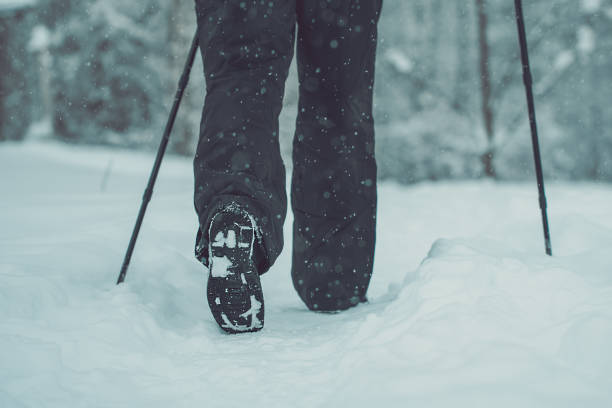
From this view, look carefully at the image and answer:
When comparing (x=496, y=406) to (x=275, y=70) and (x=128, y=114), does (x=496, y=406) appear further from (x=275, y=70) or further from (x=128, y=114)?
(x=128, y=114)

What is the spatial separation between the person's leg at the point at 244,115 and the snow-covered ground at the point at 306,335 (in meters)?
0.21

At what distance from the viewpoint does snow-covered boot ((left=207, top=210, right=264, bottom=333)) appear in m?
0.88

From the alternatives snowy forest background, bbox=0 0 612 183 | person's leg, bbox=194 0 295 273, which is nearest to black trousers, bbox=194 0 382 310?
person's leg, bbox=194 0 295 273

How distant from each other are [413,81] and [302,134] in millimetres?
6486

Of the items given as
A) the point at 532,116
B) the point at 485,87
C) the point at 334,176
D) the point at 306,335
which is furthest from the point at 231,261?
the point at 485,87

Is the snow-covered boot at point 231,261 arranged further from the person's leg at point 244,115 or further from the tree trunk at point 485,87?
the tree trunk at point 485,87

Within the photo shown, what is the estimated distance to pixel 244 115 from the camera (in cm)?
98

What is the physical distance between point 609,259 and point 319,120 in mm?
735

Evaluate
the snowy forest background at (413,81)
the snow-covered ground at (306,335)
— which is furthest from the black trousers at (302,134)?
the snowy forest background at (413,81)

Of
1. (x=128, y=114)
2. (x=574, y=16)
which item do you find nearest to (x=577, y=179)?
(x=574, y=16)

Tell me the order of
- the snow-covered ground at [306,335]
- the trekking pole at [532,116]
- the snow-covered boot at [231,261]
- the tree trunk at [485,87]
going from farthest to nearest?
the tree trunk at [485,87]
the trekking pole at [532,116]
the snow-covered boot at [231,261]
the snow-covered ground at [306,335]

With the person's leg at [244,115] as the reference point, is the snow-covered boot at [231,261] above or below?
below

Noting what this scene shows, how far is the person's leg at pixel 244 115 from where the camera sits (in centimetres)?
94

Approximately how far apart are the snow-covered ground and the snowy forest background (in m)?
6.51
